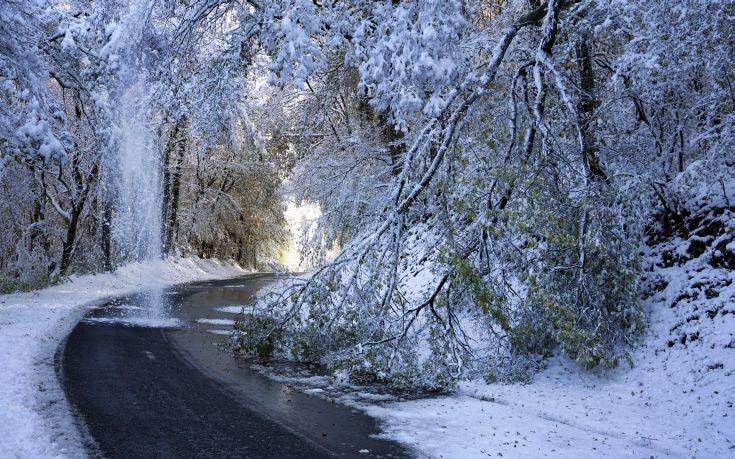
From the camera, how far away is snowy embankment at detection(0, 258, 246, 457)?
18.5 feet

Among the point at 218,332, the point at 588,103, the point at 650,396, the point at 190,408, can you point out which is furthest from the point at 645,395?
the point at 218,332

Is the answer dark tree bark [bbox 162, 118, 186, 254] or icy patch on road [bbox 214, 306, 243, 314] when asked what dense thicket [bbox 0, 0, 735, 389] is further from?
dark tree bark [bbox 162, 118, 186, 254]

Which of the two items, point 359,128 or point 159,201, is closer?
point 359,128

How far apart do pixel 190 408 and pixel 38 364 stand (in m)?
3.16

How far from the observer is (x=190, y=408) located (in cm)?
714

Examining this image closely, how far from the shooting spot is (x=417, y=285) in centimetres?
1554

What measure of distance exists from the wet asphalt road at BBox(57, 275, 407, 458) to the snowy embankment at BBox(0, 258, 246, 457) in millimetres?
208

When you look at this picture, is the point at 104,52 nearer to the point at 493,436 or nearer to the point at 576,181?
the point at 576,181

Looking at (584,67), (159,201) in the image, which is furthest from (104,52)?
(159,201)

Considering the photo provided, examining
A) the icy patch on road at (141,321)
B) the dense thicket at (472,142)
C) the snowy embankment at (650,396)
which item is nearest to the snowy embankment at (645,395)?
the snowy embankment at (650,396)

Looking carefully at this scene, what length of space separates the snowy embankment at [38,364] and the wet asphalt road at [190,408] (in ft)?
0.68

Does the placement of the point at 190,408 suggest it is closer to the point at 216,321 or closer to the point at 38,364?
the point at 38,364

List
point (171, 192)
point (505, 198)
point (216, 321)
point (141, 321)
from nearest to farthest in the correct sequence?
1. point (505, 198)
2. point (141, 321)
3. point (216, 321)
4. point (171, 192)

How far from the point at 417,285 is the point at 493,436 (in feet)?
29.7
